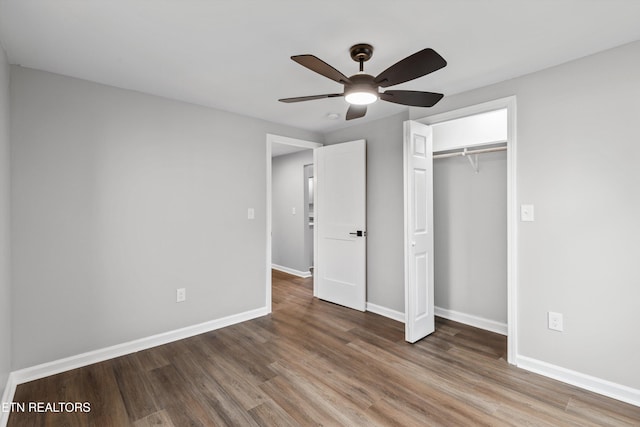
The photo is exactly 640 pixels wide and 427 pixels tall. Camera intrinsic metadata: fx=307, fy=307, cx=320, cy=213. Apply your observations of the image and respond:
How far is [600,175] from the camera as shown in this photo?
7.01 ft

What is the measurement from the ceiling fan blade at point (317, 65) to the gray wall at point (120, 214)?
1.90 metres

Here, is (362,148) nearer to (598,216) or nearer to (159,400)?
(598,216)

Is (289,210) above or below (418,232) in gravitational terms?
above

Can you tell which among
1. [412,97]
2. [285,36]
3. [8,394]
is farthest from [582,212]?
[8,394]

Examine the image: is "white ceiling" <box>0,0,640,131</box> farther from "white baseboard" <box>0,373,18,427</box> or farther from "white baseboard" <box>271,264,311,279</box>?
"white baseboard" <box>271,264,311,279</box>

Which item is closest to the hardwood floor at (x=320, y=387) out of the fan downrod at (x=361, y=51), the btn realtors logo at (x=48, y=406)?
the btn realtors logo at (x=48, y=406)

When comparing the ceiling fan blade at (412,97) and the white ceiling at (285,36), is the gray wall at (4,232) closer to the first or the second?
the white ceiling at (285,36)

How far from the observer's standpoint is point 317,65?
168 centimetres

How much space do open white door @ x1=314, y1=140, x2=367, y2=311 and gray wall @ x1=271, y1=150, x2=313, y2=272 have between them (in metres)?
1.31

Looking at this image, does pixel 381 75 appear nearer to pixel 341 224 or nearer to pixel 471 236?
pixel 471 236

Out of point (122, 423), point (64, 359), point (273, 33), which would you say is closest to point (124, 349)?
point (64, 359)

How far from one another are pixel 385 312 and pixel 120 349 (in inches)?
106

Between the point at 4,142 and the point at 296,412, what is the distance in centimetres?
262

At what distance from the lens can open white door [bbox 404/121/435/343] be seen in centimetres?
289
